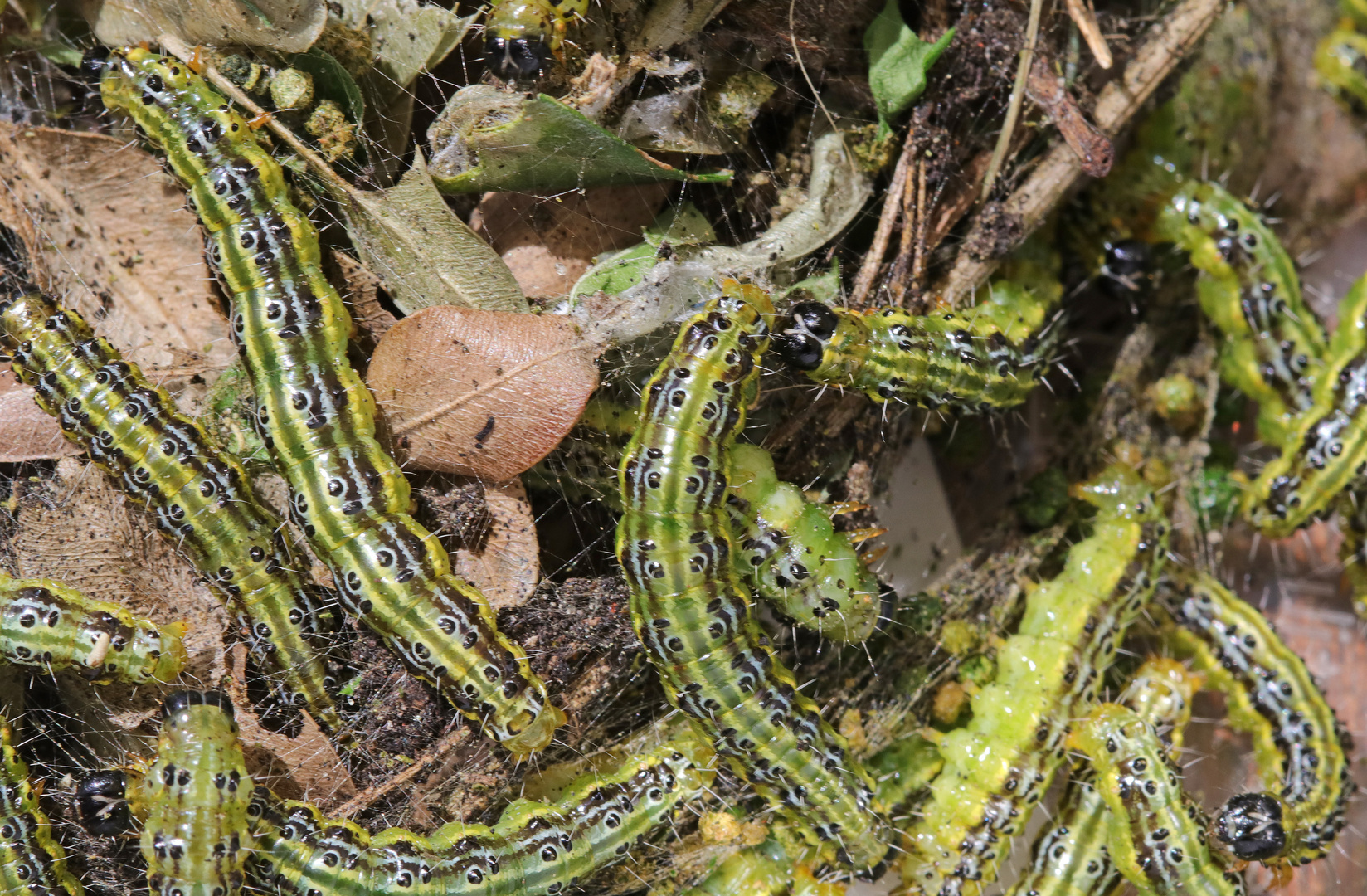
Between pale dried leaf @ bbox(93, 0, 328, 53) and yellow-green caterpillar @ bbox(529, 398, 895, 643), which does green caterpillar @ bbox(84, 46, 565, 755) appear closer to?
pale dried leaf @ bbox(93, 0, 328, 53)

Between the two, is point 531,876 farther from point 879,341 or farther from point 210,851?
point 879,341

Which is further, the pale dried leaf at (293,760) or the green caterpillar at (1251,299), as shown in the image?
the green caterpillar at (1251,299)

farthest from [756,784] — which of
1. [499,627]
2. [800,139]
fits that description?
[800,139]

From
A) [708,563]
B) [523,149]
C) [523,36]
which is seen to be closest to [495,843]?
[708,563]

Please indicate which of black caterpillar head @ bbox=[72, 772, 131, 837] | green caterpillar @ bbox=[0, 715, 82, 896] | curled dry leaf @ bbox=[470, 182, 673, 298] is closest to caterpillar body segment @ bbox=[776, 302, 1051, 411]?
curled dry leaf @ bbox=[470, 182, 673, 298]

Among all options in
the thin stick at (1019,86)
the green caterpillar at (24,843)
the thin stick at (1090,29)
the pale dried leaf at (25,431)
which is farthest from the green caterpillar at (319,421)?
the thin stick at (1090,29)

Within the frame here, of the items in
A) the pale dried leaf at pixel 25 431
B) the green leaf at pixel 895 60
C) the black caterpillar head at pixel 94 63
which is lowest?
the pale dried leaf at pixel 25 431

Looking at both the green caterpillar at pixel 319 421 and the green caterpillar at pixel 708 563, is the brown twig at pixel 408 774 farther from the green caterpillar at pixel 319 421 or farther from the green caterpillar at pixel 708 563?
the green caterpillar at pixel 708 563
